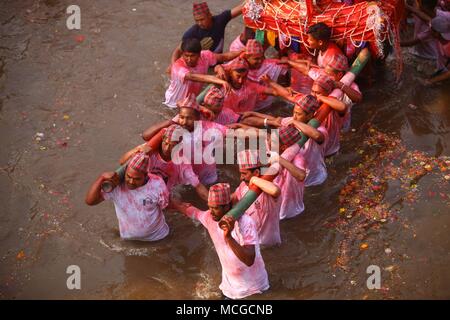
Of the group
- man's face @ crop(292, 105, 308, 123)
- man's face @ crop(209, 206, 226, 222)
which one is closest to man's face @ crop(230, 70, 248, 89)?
man's face @ crop(292, 105, 308, 123)

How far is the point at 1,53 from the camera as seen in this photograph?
9.44m

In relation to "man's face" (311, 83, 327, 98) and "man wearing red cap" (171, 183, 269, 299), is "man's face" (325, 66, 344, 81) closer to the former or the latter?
"man's face" (311, 83, 327, 98)

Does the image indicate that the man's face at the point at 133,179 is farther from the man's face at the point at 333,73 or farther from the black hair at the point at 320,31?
the black hair at the point at 320,31

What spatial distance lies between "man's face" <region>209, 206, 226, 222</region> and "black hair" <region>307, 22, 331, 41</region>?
2.98 metres

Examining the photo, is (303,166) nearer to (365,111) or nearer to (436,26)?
(365,111)

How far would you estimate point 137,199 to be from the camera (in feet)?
20.0

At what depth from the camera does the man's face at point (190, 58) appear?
7604 mm

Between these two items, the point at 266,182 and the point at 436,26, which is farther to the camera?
the point at 436,26

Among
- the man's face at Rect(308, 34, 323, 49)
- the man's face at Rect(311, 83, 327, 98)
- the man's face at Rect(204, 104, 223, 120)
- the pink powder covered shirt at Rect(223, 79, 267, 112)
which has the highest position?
the man's face at Rect(308, 34, 323, 49)

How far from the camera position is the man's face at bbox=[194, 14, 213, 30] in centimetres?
827

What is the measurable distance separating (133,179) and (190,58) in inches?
90.7

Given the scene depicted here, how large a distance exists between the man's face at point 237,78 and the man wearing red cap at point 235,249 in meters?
1.97

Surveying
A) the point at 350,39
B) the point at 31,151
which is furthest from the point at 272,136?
the point at 31,151

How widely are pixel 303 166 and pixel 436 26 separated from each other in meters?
3.50
